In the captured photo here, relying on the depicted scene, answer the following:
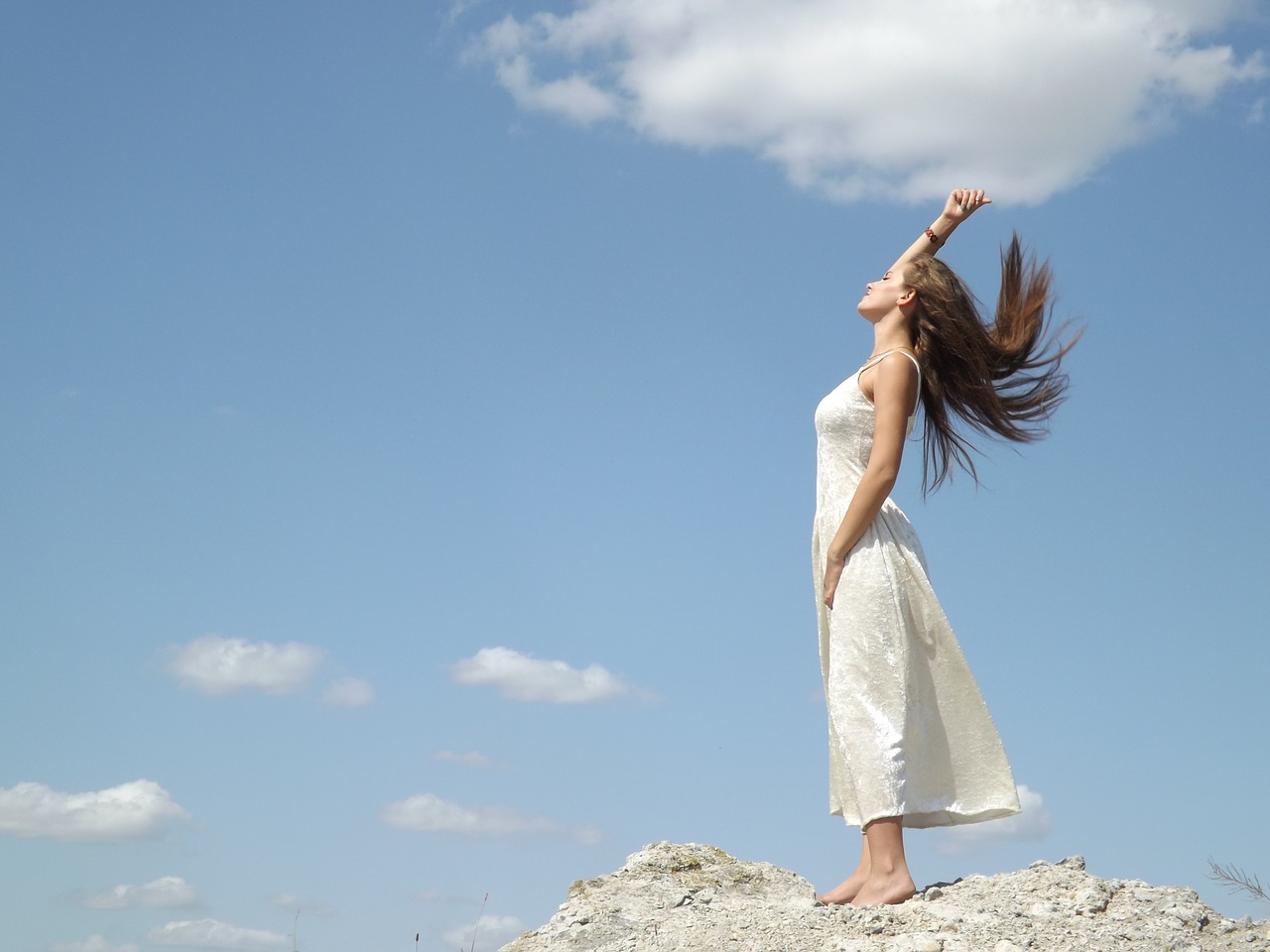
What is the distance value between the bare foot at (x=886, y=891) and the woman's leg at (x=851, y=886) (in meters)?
0.08

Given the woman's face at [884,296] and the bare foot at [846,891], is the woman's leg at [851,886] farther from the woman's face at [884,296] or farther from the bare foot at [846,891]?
the woman's face at [884,296]

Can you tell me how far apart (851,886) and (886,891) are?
0.24m

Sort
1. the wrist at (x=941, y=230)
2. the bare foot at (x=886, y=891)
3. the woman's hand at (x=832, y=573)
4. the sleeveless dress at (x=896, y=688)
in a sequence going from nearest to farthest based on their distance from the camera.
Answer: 1. the bare foot at (x=886, y=891)
2. the sleeveless dress at (x=896, y=688)
3. the woman's hand at (x=832, y=573)
4. the wrist at (x=941, y=230)

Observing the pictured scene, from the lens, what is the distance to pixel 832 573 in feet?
22.4

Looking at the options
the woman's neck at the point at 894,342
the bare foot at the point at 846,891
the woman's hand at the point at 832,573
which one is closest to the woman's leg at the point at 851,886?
the bare foot at the point at 846,891

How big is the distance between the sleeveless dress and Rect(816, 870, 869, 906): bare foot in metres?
0.26

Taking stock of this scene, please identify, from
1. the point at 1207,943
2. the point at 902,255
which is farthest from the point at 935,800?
the point at 902,255

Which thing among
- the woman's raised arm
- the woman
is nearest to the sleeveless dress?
the woman

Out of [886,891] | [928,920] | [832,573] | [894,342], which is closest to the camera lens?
[928,920]

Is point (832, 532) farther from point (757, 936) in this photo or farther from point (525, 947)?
point (525, 947)

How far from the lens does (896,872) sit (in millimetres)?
6449

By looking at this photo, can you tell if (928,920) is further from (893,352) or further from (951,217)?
(951,217)

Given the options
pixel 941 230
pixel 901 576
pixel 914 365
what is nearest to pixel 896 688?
pixel 901 576

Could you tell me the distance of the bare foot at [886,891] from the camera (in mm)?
6375
